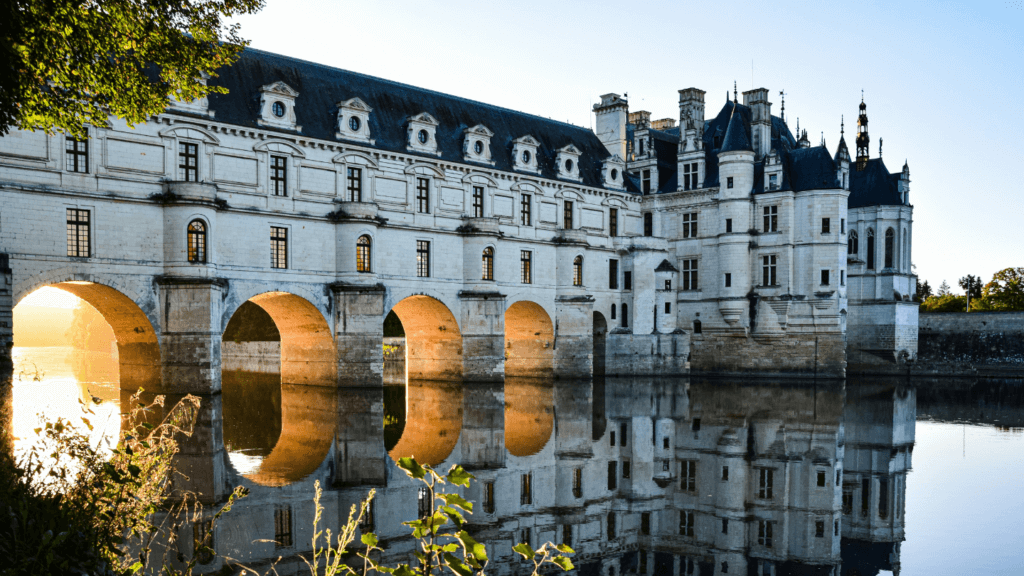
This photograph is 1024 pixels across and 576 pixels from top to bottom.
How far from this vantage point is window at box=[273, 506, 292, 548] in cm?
936

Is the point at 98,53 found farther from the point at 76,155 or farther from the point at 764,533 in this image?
the point at 76,155

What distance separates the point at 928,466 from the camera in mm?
16344

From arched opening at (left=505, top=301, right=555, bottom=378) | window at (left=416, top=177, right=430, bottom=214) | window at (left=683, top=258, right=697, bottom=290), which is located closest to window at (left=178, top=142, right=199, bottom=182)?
window at (left=416, top=177, right=430, bottom=214)

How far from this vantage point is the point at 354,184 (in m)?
30.4

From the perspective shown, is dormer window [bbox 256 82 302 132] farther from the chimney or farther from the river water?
the chimney

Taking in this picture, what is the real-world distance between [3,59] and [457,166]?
25.5 metres

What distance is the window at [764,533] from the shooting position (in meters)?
10.7

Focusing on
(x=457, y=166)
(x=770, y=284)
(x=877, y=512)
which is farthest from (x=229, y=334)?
(x=877, y=512)

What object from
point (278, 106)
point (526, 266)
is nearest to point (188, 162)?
point (278, 106)

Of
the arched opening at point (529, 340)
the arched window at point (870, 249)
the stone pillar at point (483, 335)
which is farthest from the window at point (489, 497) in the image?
the arched window at point (870, 249)

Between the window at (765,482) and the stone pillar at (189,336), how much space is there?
17218 mm

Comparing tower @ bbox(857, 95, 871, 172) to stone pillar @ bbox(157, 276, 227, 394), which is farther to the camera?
tower @ bbox(857, 95, 871, 172)

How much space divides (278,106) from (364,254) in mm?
6267

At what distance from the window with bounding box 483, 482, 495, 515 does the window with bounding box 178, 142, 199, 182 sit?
17.9 meters
